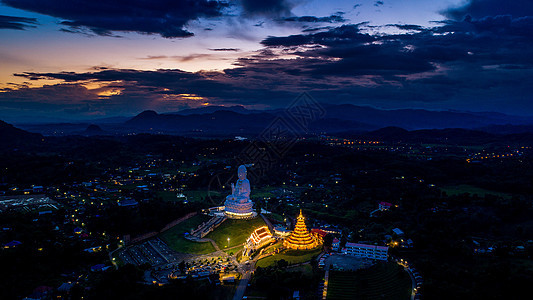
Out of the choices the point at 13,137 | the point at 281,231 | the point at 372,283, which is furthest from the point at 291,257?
the point at 13,137

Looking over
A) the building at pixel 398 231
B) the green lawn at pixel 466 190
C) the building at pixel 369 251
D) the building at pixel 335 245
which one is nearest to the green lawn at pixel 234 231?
the building at pixel 335 245

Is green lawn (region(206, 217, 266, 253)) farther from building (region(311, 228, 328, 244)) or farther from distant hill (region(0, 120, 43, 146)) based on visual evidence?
distant hill (region(0, 120, 43, 146))

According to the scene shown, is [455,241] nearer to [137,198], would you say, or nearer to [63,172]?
[137,198]

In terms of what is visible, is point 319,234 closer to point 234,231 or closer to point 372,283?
point 234,231

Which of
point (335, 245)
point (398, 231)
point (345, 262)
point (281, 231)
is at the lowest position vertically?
point (281, 231)

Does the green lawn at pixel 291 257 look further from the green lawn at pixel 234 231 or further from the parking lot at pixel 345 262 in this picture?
the green lawn at pixel 234 231

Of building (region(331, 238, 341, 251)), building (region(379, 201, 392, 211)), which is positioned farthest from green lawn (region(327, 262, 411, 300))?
building (region(379, 201, 392, 211))
